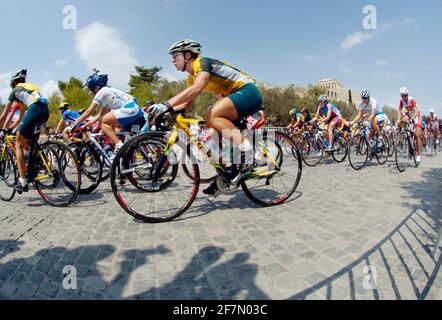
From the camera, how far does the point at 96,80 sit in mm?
5082

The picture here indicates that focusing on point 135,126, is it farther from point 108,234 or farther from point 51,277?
point 51,277

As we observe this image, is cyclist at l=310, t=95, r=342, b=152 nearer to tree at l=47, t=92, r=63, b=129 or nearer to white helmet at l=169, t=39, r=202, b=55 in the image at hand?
white helmet at l=169, t=39, r=202, b=55

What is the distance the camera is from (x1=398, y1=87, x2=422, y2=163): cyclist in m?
7.20

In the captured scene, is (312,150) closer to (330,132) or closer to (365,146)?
(330,132)

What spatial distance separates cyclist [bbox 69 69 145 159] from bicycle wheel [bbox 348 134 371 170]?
19.2 ft

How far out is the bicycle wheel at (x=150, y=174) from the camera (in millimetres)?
3145

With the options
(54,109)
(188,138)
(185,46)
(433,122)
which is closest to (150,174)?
(188,138)

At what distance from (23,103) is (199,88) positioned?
3268 millimetres

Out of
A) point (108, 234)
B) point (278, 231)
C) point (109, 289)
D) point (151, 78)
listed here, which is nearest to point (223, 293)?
point (109, 289)

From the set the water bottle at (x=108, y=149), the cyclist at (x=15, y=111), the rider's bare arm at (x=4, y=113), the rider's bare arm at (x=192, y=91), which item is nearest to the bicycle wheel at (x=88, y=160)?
the water bottle at (x=108, y=149)

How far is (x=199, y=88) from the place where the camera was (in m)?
3.01

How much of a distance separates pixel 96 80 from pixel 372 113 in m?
7.63

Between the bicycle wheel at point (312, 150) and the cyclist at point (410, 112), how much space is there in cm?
237

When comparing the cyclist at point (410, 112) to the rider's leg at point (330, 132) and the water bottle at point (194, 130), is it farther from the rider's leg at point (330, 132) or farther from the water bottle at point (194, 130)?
the water bottle at point (194, 130)
